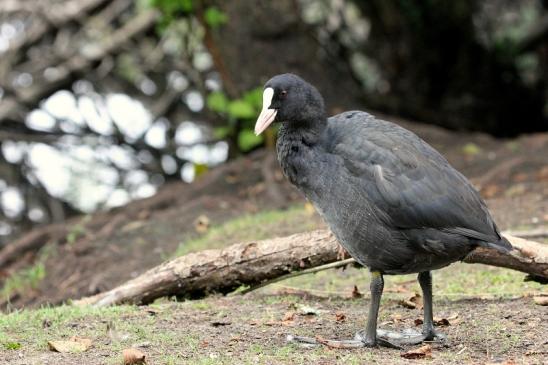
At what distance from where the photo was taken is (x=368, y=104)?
12.1 metres

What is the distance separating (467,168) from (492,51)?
3.58 meters

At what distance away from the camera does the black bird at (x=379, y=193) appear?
181 inches

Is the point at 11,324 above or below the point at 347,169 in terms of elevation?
below

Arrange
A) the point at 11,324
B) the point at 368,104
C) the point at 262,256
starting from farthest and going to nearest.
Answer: the point at 368,104 → the point at 262,256 → the point at 11,324

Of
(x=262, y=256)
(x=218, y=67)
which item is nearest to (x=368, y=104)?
(x=218, y=67)

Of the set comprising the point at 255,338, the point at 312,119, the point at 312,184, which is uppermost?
the point at 312,119

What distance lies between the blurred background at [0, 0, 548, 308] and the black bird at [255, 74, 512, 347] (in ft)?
21.9

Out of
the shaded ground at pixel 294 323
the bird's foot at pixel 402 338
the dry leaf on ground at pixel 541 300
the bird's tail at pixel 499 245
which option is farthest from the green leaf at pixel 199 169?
the bird's tail at pixel 499 245

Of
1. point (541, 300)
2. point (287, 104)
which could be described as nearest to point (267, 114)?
point (287, 104)

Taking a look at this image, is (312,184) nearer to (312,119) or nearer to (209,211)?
(312,119)

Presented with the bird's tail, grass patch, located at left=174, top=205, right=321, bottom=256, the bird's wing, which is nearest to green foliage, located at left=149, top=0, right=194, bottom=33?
grass patch, located at left=174, top=205, right=321, bottom=256

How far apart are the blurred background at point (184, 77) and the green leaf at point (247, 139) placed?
293mm

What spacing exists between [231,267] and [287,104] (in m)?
1.48

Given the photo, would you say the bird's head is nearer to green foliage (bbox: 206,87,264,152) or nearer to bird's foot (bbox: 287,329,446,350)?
bird's foot (bbox: 287,329,446,350)
